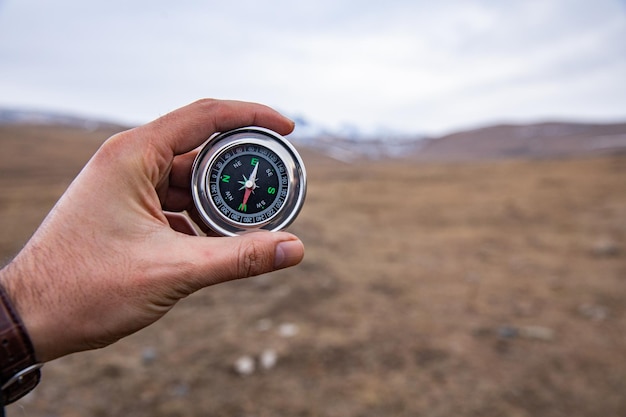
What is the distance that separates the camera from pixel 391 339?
19.4 feet

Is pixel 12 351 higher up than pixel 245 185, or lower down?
lower down

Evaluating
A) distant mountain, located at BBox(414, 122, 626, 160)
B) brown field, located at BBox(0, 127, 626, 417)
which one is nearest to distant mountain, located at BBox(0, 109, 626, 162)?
distant mountain, located at BBox(414, 122, 626, 160)

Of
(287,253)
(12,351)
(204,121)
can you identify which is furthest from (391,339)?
(12,351)

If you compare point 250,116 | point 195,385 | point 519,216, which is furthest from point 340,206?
point 250,116

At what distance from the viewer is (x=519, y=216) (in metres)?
14.1

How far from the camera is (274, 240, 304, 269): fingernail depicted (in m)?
1.94

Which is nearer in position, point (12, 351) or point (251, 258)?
point (12, 351)

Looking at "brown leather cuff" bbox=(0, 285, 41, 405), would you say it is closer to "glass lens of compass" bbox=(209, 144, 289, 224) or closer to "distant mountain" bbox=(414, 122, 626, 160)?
"glass lens of compass" bbox=(209, 144, 289, 224)

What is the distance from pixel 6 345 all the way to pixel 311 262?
7411 mm

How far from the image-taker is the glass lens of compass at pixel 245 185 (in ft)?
7.06

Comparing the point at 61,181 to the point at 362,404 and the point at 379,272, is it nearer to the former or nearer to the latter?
the point at 379,272

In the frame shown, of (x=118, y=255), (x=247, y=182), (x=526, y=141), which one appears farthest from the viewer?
(x=526, y=141)

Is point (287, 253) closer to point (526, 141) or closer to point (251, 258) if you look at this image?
point (251, 258)

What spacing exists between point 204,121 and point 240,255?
0.67m
